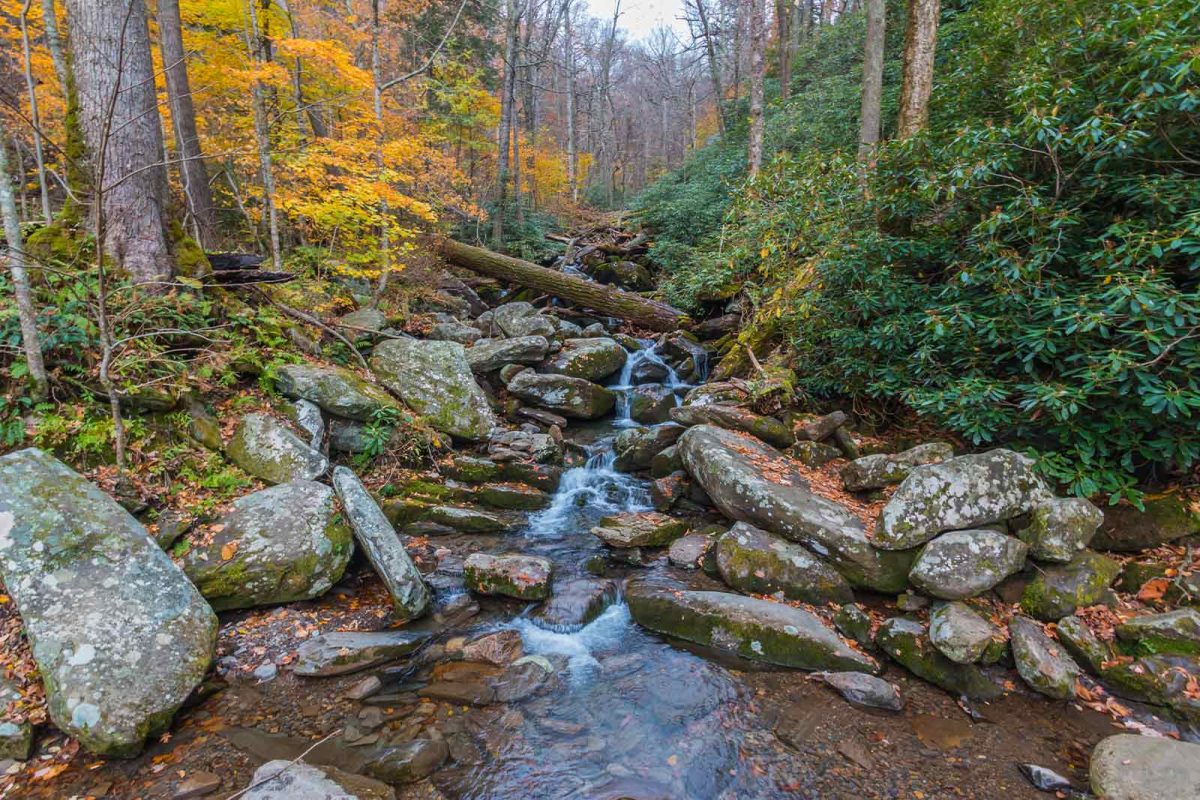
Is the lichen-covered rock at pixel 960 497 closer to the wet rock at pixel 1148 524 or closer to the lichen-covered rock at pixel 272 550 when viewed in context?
the wet rock at pixel 1148 524

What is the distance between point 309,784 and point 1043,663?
5110 mm

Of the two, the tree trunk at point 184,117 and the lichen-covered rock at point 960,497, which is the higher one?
the tree trunk at point 184,117

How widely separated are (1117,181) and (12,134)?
16.0 m

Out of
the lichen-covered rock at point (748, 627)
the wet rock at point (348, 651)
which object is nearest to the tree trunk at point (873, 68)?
the lichen-covered rock at point (748, 627)

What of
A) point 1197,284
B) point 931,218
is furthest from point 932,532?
point 931,218

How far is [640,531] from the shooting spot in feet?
20.2

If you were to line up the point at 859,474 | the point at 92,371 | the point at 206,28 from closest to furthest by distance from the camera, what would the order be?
the point at 92,371 → the point at 859,474 → the point at 206,28

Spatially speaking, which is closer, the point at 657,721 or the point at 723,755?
the point at 723,755

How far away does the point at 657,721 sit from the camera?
3908 mm

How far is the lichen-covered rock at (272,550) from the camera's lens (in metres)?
4.47

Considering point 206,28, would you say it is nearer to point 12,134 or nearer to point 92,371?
point 12,134

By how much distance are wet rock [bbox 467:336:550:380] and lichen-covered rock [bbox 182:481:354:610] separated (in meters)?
4.42

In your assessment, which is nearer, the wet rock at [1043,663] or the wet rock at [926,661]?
the wet rock at [1043,663]

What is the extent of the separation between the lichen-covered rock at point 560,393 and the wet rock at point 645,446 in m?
1.44
